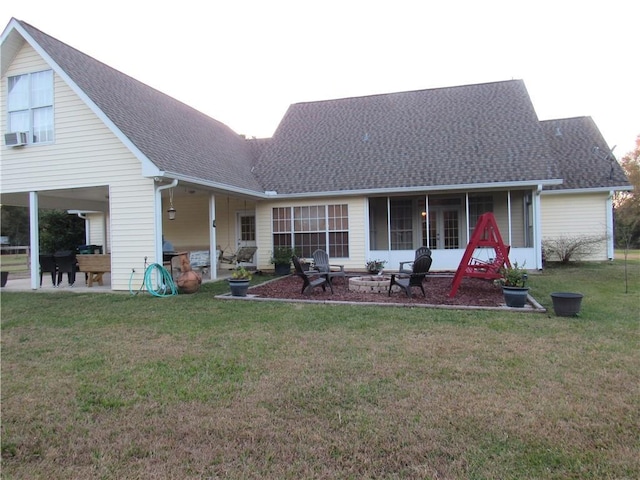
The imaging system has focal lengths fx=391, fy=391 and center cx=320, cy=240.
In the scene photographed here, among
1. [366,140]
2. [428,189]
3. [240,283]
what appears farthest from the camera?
[366,140]

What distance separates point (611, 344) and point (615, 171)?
43.9 feet

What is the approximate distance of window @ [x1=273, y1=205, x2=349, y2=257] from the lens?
13242 millimetres

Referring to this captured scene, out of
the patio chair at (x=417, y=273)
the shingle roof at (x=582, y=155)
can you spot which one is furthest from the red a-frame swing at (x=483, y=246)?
the shingle roof at (x=582, y=155)

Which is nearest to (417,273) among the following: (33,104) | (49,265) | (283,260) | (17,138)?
(283,260)

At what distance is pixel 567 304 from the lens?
6.09m

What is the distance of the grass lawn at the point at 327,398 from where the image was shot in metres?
2.49

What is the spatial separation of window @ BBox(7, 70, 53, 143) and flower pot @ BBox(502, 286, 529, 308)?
1130 centimetres

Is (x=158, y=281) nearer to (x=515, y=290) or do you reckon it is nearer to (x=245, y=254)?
(x=245, y=254)

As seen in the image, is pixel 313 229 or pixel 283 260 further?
A: pixel 313 229

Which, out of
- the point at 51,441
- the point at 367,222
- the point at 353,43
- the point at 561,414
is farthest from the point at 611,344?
the point at 353,43

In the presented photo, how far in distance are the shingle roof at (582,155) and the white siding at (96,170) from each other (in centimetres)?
1455

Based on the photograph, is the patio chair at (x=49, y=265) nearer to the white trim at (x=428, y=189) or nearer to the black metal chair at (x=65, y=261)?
the black metal chair at (x=65, y=261)

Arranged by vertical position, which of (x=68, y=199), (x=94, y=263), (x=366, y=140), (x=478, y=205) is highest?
(x=366, y=140)

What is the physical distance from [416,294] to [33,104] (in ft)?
35.3
